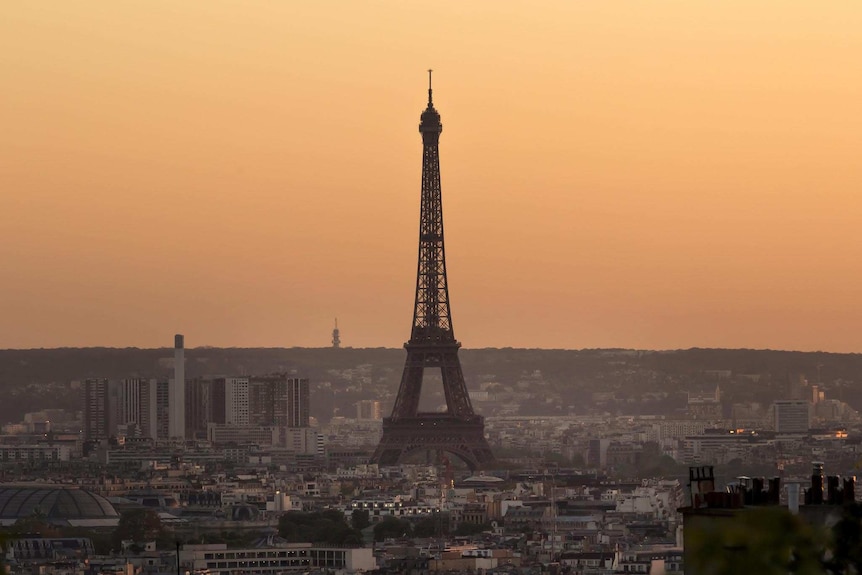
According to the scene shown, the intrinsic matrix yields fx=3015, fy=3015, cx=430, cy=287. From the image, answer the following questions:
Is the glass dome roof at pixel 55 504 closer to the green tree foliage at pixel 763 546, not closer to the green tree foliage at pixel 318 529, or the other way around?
the green tree foliage at pixel 318 529

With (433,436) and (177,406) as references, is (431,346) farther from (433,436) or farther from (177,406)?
(177,406)

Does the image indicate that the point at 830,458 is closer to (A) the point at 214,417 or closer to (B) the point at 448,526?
(B) the point at 448,526

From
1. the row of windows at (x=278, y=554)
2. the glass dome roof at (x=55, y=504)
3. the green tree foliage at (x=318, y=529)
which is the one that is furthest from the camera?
the glass dome roof at (x=55, y=504)

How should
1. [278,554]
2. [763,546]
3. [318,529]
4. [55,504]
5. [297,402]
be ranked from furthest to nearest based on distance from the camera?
[297,402] < [55,504] < [318,529] < [278,554] < [763,546]

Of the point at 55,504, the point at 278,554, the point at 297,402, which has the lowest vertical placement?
the point at 278,554

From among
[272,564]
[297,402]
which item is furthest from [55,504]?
[297,402]

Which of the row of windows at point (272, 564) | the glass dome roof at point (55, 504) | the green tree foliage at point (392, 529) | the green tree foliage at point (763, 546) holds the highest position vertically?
the glass dome roof at point (55, 504)

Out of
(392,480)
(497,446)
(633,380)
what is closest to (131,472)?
(392,480)

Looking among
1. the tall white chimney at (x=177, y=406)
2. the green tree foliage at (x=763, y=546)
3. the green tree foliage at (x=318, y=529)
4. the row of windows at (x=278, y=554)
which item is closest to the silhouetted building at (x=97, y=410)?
the tall white chimney at (x=177, y=406)
